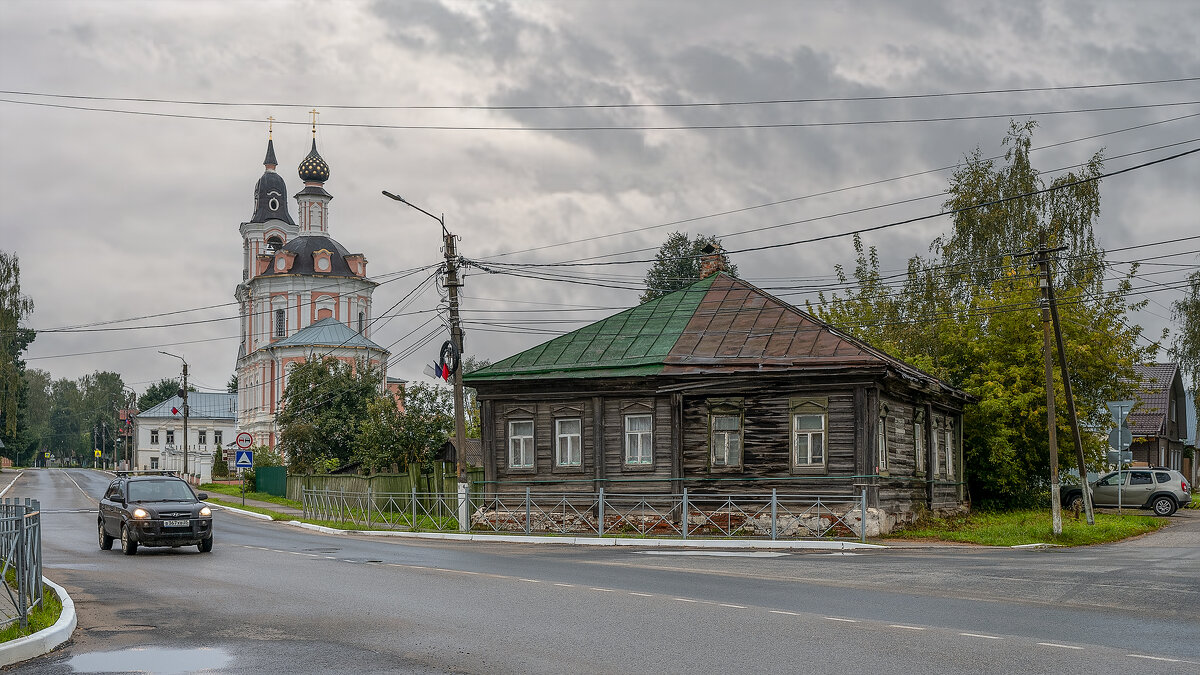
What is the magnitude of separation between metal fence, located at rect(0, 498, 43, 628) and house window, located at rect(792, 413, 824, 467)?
65.2 feet

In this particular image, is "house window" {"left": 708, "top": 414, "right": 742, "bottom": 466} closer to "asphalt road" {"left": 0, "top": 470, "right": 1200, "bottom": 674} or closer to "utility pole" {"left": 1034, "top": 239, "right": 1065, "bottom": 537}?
"asphalt road" {"left": 0, "top": 470, "right": 1200, "bottom": 674}

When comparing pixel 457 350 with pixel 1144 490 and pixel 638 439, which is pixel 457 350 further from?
pixel 1144 490

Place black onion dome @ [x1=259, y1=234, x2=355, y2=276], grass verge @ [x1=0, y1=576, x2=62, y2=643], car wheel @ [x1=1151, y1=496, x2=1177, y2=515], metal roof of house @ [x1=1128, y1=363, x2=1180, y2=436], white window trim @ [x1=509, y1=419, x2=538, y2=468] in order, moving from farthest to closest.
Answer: black onion dome @ [x1=259, y1=234, x2=355, y2=276] → metal roof of house @ [x1=1128, y1=363, x2=1180, y2=436] → car wheel @ [x1=1151, y1=496, x2=1177, y2=515] → white window trim @ [x1=509, y1=419, x2=538, y2=468] → grass verge @ [x1=0, y1=576, x2=62, y2=643]

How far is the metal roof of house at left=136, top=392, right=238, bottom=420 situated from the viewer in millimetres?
124875

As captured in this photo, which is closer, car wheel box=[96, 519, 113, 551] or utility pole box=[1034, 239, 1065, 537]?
car wheel box=[96, 519, 113, 551]

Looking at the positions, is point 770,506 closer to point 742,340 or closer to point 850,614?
point 742,340

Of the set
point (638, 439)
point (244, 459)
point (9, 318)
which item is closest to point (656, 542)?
point (638, 439)

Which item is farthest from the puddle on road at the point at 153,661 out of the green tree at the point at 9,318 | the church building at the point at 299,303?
the church building at the point at 299,303

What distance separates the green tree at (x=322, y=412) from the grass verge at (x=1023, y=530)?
34232 millimetres

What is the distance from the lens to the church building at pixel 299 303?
90250 millimetres

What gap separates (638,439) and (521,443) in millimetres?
3714

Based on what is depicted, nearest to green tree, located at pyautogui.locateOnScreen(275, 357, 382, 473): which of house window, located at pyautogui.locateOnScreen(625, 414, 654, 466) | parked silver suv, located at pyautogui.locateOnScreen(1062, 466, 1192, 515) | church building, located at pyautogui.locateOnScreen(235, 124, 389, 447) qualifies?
church building, located at pyautogui.locateOnScreen(235, 124, 389, 447)

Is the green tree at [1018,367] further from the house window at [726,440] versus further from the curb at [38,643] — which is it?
the curb at [38,643]

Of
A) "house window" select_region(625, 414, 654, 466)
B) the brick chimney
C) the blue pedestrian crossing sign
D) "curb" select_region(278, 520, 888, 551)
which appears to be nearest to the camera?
"curb" select_region(278, 520, 888, 551)
